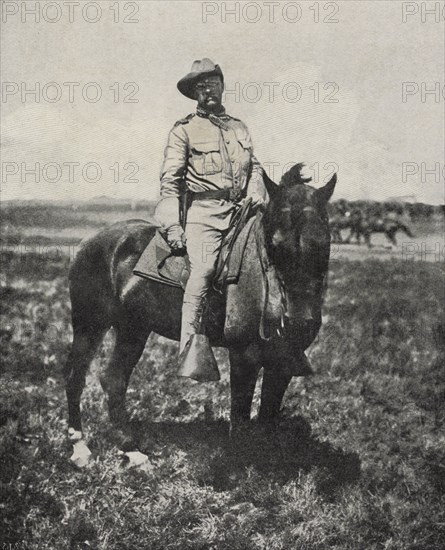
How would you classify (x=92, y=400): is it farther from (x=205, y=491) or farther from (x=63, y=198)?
(x=63, y=198)

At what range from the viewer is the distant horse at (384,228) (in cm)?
400

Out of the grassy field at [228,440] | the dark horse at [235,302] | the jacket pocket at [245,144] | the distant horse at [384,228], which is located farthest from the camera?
the distant horse at [384,228]

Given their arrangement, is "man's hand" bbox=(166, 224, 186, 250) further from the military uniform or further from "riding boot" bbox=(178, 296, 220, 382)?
"riding boot" bbox=(178, 296, 220, 382)

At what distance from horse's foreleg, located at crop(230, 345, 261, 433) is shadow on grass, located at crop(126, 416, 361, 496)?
3.2 inches

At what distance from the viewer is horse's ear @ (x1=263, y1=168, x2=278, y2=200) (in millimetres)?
3182

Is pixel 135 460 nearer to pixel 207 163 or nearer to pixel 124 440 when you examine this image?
pixel 124 440

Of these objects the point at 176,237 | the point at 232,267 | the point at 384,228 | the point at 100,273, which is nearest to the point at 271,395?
the point at 232,267

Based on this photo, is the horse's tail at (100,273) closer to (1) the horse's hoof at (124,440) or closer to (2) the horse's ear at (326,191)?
(1) the horse's hoof at (124,440)

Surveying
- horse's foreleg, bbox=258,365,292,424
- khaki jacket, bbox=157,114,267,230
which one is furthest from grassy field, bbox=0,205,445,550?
khaki jacket, bbox=157,114,267,230

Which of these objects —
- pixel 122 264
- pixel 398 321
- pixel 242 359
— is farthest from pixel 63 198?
pixel 398 321

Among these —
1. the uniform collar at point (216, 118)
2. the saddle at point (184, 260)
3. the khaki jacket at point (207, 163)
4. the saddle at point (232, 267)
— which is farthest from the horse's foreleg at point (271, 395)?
the uniform collar at point (216, 118)

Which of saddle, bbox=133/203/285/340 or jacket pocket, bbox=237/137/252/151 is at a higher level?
jacket pocket, bbox=237/137/252/151

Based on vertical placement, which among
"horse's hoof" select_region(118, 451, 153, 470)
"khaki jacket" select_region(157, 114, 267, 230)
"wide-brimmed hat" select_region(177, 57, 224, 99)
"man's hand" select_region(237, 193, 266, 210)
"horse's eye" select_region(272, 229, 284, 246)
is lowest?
"horse's hoof" select_region(118, 451, 153, 470)

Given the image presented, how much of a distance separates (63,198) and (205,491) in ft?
6.66
